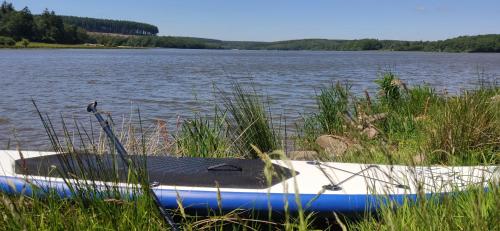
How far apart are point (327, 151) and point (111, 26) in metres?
175

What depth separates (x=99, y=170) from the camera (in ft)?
10.7

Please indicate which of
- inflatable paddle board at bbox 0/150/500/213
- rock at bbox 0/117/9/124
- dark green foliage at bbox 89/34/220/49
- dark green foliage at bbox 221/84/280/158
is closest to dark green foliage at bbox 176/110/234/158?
dark green foliage at bbox 221/84/280/158

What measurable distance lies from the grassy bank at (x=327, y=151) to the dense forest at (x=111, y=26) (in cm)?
16418

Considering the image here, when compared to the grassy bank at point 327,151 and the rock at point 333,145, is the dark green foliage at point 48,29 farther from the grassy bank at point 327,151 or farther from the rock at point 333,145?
the rock at point 333,145

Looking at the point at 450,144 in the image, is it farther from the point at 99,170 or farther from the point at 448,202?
the point at 99,170

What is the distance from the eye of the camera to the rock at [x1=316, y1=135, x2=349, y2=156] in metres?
5.78

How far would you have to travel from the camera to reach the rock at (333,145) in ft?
19.0

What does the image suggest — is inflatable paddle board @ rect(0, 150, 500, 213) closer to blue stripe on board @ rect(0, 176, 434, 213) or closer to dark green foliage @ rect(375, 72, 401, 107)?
blue stripe on board @ rect(0, 176, 434, 213)

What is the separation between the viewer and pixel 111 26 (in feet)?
569

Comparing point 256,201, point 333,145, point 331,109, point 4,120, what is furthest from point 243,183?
point 4,120

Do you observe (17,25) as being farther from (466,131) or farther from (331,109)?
(466,131)

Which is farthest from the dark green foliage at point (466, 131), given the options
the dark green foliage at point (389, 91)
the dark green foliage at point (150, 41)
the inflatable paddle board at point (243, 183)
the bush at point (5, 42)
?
the dark green foliage at point (150, 41)

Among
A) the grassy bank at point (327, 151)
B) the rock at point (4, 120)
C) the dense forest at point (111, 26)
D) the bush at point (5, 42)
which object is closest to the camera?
the grassy bank at point (327, 151)

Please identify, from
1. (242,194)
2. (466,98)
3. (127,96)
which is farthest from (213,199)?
(127,96)
